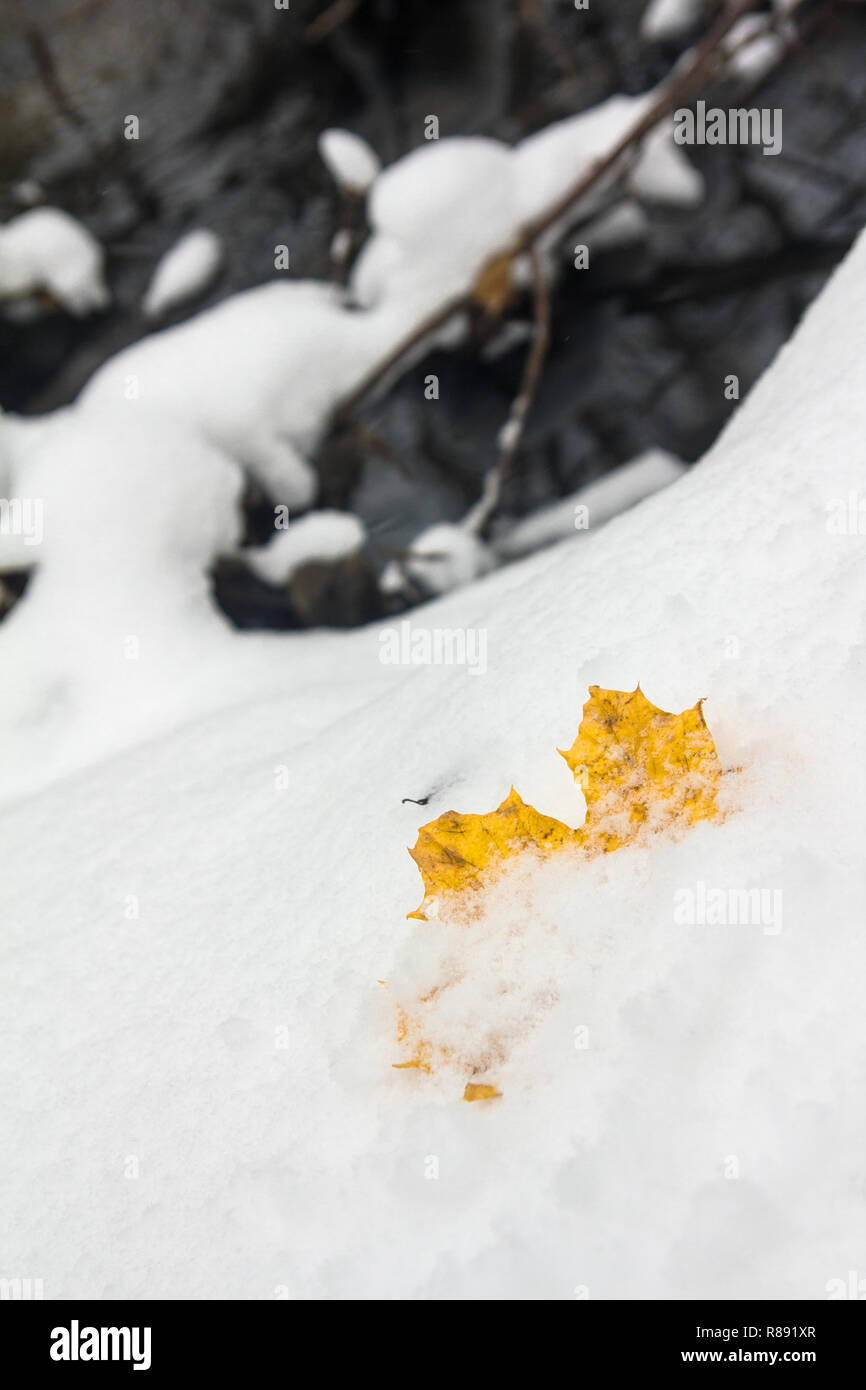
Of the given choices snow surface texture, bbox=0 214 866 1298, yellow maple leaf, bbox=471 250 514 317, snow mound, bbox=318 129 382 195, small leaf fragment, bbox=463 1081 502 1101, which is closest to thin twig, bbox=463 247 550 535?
yellow maple leaf, bbox=471 250 514 317

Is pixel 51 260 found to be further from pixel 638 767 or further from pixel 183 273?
pixel 638 767

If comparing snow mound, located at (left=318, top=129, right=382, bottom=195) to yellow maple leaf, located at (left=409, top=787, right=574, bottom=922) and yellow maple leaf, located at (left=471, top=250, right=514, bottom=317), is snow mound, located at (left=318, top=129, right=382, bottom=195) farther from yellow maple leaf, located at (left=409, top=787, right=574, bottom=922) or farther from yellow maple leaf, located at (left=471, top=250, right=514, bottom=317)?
yellow maple leaf, located at (left=409, top=787, right=574, bottom=922)

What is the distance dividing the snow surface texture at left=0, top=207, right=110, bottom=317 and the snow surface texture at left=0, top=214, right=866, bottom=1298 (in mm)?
2674

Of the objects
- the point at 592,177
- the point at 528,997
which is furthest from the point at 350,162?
the point at 528,997

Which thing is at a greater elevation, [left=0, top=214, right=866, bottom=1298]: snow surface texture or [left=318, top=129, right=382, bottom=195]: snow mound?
[left=318, top=129, right=382, bottom=195]: snow mound

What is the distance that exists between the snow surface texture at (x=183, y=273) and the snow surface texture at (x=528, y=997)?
2530 mm

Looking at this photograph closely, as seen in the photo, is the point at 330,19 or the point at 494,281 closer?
the point at 494,281

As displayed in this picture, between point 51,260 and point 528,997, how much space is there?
11.1 feet

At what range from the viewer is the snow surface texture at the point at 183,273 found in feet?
11.0

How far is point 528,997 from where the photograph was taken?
3.19 ft

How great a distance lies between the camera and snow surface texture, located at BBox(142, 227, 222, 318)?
3365 mm

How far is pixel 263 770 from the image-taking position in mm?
1565

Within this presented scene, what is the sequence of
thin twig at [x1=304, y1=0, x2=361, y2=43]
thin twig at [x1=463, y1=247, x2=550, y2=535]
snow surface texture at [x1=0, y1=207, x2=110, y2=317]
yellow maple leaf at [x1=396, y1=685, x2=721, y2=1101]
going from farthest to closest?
thin twig at [x1=304, y1=0, x2=361, y2=43]
snow surface texture at [x1=0, y1=207, x2=110, y2=317]
thin twig at [x1=463, y1=247, x2=550, y2=535]
yellow maple leaf at [x1=396, y1=685, x2=721, y2=1101]
